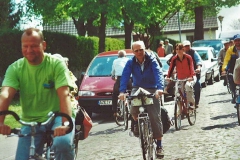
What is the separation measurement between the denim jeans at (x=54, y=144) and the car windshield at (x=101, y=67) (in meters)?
12.2

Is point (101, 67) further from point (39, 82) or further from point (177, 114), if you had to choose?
point (39, 82)

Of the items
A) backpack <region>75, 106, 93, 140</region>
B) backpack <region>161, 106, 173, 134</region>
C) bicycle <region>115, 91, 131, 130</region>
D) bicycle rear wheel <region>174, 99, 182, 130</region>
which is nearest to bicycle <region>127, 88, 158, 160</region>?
backpack <region>161, 106, 173, 134</region>

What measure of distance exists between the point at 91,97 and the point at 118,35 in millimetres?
64070

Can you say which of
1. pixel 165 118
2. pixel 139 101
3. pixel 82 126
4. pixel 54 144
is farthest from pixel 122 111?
pixel 54 144

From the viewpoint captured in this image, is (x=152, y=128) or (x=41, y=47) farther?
(x=152, y=128)

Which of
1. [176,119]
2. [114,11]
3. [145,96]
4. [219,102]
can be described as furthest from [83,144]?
[114,11]

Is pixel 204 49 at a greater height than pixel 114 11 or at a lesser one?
lesser

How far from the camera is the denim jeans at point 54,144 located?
4.97m

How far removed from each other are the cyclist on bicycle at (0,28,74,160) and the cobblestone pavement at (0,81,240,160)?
438cm

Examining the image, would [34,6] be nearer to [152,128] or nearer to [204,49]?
[204,49]

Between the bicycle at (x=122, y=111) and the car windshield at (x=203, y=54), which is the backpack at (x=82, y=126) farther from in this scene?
the car windshield at (x=203, y=54)

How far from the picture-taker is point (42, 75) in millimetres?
5074

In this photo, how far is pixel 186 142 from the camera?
11.0 meters

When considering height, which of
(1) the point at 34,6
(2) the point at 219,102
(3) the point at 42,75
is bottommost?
(2) the point at 219,102
